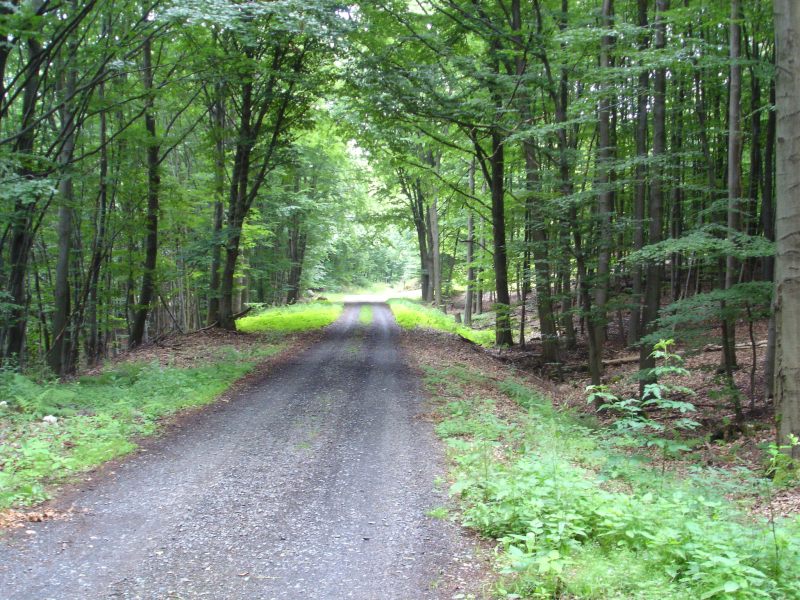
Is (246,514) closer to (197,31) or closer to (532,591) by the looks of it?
(532,591)

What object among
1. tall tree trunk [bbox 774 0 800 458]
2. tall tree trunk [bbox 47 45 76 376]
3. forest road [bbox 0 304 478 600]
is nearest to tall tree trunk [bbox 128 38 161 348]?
tall tree trunk [bbox 47 45 76 376]

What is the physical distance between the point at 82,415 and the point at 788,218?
32.7 feet

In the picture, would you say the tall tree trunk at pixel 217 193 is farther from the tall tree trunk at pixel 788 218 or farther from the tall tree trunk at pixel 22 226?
the tall tree trunk at pixel 788 218

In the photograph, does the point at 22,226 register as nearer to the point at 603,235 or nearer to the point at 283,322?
the point at 283,322

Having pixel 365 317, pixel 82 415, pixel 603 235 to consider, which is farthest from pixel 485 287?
pixel 82 415

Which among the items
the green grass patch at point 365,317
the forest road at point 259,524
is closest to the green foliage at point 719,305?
the forest road at point 259,524

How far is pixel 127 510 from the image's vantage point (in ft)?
16.1

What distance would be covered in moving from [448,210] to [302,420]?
20369 mm

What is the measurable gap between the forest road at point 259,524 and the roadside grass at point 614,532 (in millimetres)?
459

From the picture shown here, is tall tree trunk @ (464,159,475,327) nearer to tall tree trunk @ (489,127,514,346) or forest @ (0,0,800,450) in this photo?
forest @ (0,0,800,450)

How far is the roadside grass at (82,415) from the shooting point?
18.2ft

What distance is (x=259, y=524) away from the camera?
468 centimetres

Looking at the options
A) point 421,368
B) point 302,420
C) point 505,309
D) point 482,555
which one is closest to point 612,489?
point 482,555

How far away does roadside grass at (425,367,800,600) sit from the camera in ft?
10.9
